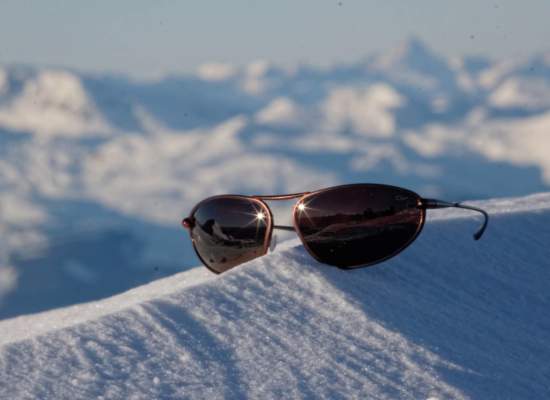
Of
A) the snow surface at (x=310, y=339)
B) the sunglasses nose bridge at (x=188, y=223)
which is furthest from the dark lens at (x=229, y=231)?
the snow surface at (x=310, y=339)

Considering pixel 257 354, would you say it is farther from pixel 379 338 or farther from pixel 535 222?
pixel 535 222

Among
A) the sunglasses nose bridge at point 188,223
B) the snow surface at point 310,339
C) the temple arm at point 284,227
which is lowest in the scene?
the snow surface at point 310,339

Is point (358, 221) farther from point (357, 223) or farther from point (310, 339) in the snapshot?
point (310, 339)

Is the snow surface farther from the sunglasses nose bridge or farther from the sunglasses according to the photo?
the sunglasses nose bridge

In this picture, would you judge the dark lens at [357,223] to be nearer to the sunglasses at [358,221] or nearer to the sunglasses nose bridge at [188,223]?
the sunglasses at [358,221]

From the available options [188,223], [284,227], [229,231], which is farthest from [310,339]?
[188,223]

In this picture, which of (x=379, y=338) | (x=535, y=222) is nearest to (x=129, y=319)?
(x=379, y=338)
